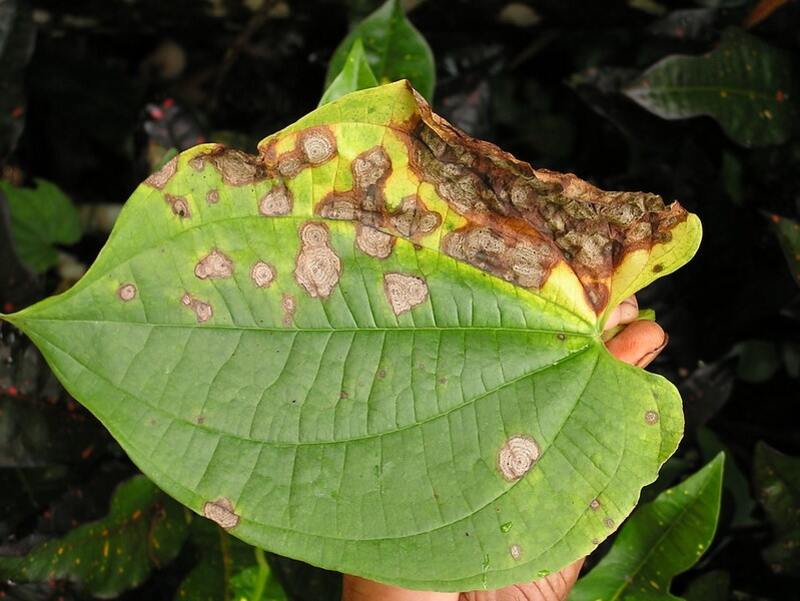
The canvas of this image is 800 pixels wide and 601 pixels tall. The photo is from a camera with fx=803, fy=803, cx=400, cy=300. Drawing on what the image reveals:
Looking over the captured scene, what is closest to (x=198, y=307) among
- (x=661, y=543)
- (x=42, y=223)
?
(x=661, y=543)

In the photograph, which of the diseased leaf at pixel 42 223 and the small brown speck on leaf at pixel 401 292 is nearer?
the small brown speck on leaf at pixel 401 292

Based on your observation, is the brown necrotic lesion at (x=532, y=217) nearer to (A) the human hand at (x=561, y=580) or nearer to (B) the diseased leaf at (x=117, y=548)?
(A) the human hand at (x=561, y=580)

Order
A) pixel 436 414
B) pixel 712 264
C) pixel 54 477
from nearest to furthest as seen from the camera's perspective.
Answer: pixel 436 414, pixel 54 477, pixel 712 264

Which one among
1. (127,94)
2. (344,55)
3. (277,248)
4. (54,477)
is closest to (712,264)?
(344,55)

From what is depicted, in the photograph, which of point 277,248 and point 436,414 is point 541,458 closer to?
point 436,414

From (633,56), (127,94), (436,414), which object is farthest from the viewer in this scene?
(127,94)

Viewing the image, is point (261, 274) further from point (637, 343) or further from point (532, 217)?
point (637, 343)

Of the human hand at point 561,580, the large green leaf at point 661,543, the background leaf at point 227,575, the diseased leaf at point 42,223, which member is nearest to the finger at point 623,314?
the human hand at point 561,580
